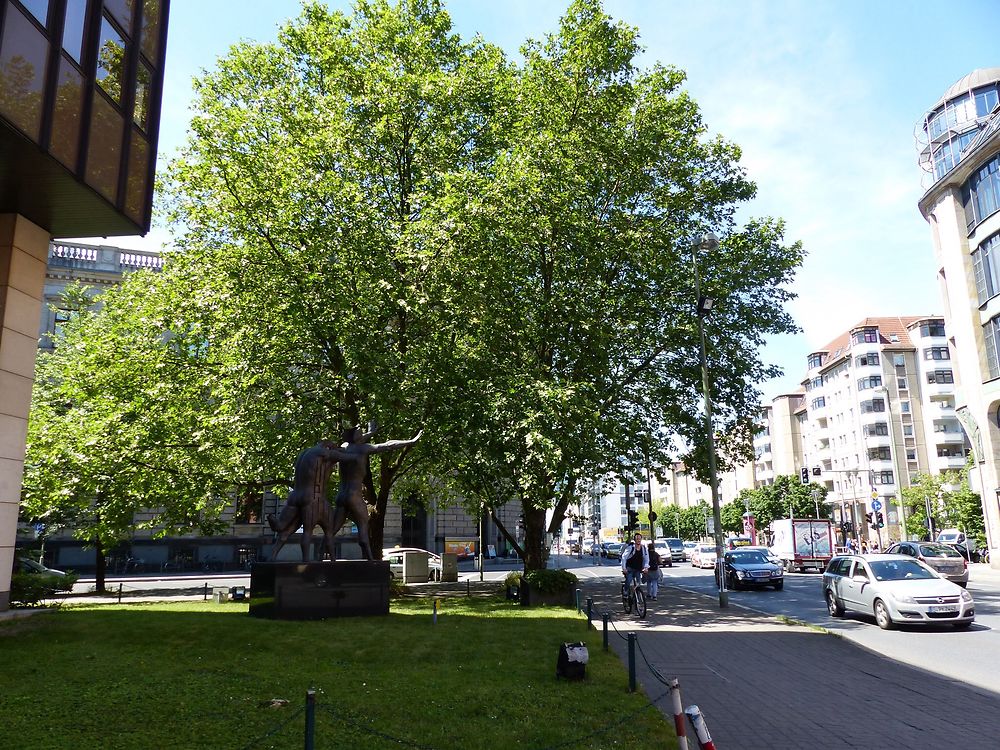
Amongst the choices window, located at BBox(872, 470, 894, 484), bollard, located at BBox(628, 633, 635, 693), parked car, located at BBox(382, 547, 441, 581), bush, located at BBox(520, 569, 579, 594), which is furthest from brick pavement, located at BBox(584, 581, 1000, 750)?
window, located at BBox(872, 470, 894, 484)

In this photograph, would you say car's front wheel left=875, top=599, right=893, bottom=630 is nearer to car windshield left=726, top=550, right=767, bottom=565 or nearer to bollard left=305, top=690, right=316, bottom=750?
car windshield left=726, top=550, right=767, bottom=565

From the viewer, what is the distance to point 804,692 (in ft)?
33.2

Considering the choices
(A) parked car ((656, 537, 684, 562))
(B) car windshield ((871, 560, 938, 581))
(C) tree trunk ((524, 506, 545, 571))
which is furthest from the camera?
(A) parked car ((656, 537, 684, 562))

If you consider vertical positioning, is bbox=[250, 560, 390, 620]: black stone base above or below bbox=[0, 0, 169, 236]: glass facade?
below

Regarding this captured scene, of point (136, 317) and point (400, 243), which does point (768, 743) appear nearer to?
point (400, 243)

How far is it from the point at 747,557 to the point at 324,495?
831 inches

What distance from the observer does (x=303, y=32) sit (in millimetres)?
23438

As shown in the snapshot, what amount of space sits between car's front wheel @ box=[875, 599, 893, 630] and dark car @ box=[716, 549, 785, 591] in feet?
38.2

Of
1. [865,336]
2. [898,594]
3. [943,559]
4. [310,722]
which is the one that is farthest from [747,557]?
[865,336]

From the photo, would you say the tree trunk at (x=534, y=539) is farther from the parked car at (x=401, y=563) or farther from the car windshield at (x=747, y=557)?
the parked car at (x=401, y=563)

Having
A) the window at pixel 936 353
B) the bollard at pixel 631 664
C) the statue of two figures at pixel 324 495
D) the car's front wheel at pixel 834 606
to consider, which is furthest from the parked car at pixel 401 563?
the window at pixel 936 353

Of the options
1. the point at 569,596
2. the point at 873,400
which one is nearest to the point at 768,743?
the point at 569,596

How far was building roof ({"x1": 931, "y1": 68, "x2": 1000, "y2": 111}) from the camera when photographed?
5806 centimetres

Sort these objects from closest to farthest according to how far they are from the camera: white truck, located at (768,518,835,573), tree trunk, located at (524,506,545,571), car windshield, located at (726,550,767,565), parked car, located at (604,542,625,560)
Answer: tree trunk, located at (524,506,545,571) → car windshield, located at (726,550,767,565) → white truck, located at (768,518,835,573) → parked car, located at (604,542,625,560)
